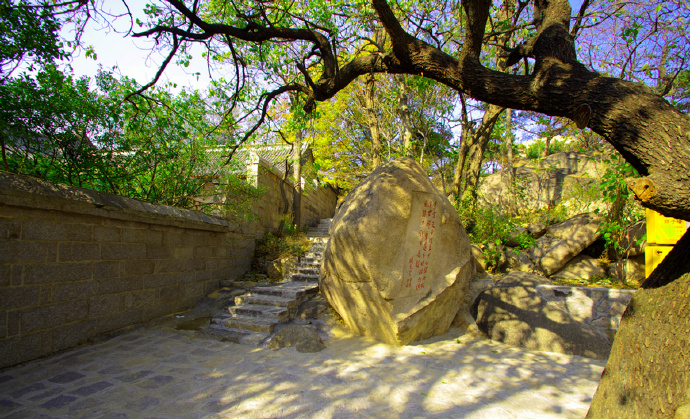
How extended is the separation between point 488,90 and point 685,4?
4.96 metres

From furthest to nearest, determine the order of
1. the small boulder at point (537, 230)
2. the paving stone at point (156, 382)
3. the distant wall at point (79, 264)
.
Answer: the small boulder at point (537, 230) < the distant wall at point (79, 264) < the paving stone at point (156, 382)

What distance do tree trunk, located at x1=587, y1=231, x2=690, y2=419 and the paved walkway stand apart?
1046 mm

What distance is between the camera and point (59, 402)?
9.07 feet

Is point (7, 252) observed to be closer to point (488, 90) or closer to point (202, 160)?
point (202, 160)

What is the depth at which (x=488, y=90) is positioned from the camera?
3.04 metres

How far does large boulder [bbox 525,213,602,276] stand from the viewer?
23.5ft

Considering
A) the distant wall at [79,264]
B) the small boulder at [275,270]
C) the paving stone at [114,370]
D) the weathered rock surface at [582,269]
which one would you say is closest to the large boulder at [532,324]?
the weathered rock surface at [582,269]

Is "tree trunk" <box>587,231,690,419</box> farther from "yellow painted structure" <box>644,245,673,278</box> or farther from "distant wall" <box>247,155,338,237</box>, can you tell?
"distant wall" <box>247,155,338,237</box>

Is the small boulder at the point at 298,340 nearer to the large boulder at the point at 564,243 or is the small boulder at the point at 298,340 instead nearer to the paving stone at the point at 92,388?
the paving stone at the point at 92,388

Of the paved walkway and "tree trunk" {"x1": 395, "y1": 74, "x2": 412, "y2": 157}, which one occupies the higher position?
"tree trunk" {"x1": 395, "y1": 74, "x2": 412, "y2": 157}

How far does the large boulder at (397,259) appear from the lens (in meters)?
4.62

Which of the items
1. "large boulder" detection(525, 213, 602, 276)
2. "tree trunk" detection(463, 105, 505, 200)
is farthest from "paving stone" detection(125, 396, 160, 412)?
"tree trunk" detection(463, 105, 505, 200)

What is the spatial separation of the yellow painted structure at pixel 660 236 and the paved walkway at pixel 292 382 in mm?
2466

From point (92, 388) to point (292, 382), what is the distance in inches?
72.8
